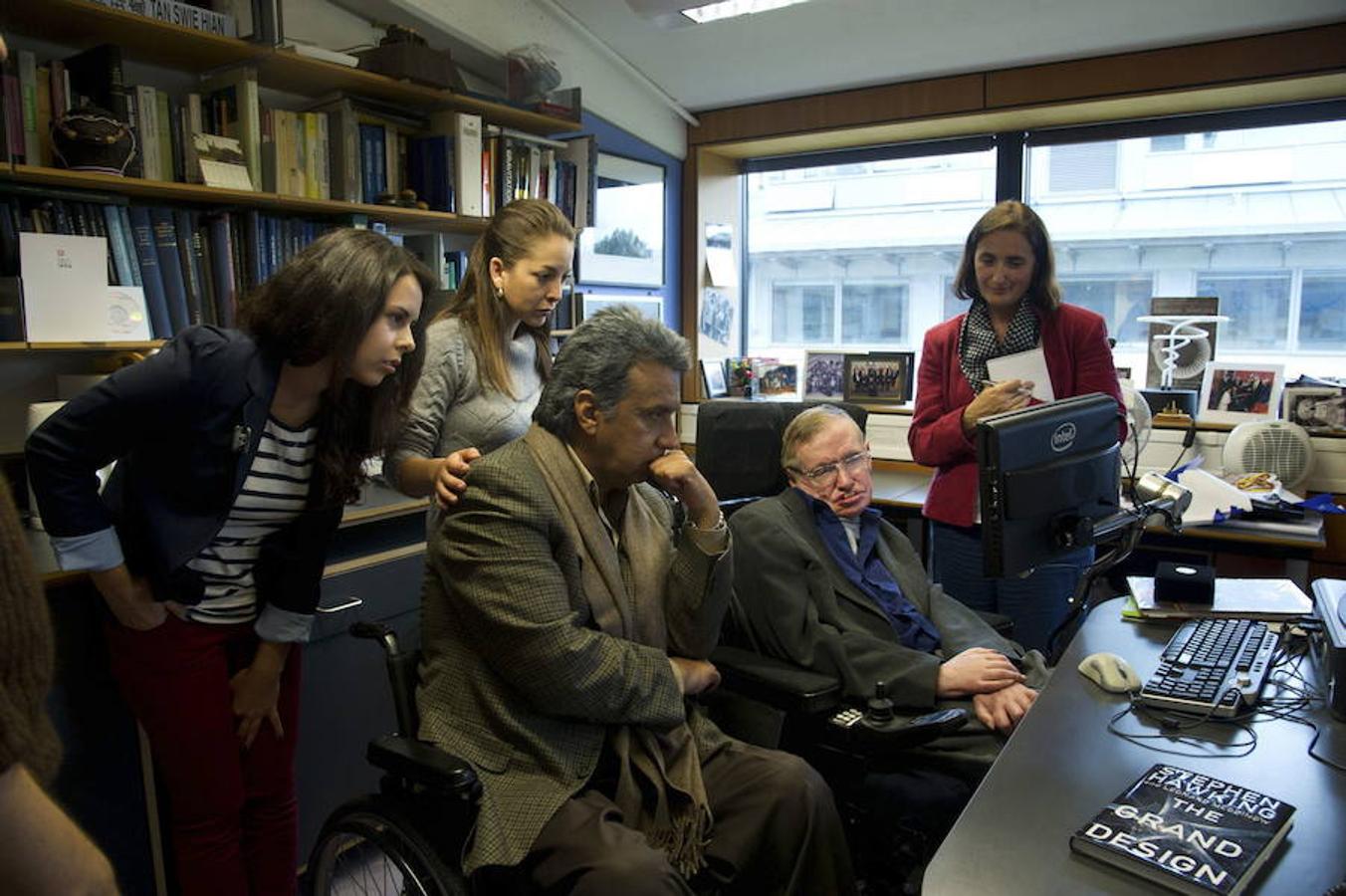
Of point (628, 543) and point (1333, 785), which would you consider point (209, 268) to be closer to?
point (628, 543)

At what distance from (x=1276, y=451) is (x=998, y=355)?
1.49m

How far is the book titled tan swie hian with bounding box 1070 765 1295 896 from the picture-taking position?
94 cm

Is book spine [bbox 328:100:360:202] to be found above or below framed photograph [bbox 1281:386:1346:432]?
above

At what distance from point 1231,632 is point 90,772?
218 centimetres

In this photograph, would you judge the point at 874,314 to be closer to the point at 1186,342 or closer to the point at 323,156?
the point at 1186,342

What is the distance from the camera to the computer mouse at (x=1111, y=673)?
1450 millimetres

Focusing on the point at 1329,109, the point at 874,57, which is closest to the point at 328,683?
the point at 874,57

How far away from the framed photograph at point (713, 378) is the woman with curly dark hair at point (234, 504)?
2.55 m

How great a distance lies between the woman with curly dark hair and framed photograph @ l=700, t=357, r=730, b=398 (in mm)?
2553

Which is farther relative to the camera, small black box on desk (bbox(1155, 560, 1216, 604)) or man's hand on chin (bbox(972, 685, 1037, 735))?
small black box on desk (bbox(1155, 560, 1216, 604))

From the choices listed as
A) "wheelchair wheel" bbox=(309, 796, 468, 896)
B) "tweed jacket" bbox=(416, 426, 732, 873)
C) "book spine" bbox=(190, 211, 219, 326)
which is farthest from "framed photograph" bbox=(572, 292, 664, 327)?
"wheelchair wheel" bbox=(309, 796, 468, 896)

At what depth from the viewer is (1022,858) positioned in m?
1.00

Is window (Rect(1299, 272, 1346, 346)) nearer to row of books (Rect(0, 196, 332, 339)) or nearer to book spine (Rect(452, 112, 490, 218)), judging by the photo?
book spine (Rect(452, 112, 490, 218))

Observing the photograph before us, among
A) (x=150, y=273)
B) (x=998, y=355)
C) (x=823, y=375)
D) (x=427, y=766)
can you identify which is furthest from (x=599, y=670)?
(x=823, y=375)
